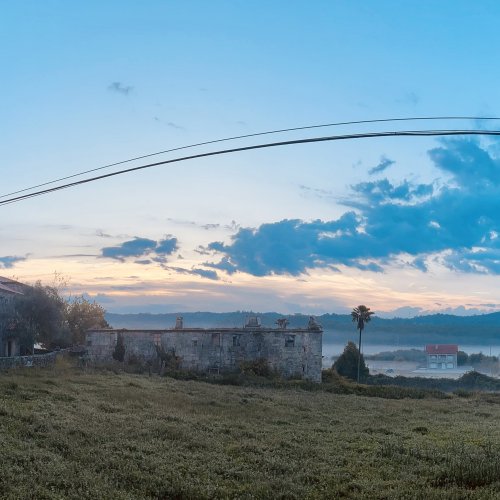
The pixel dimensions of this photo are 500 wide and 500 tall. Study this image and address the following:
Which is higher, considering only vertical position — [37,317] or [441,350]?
[37,317]

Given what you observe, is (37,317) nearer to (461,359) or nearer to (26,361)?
(26,361)

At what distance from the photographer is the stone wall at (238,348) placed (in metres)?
52.7

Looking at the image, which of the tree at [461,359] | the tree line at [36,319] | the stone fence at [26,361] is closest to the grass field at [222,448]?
the stone fence at [26,361]

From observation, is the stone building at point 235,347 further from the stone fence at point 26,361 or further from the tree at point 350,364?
the tree at point 350,364

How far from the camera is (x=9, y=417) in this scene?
19828mm

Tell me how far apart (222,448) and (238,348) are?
34.7 m

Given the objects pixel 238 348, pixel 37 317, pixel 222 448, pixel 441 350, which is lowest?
pixel 441 350

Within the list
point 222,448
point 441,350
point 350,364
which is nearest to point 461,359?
point 441,350

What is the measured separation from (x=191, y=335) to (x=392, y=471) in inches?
1544

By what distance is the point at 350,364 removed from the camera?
7162 centimetres

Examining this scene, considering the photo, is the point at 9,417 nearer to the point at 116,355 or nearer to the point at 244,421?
the point at 244,421

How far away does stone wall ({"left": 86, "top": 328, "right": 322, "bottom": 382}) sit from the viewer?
52.7 metres

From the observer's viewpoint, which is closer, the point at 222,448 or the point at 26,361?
the point at 222,448

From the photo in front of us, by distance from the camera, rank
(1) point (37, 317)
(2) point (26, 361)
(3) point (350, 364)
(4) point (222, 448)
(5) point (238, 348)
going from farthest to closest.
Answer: (3) point (350, 364)
(1) point (37, 317)
(5) point (238, 348)
(2) point (26, 361)
(4) point (222, 448)
